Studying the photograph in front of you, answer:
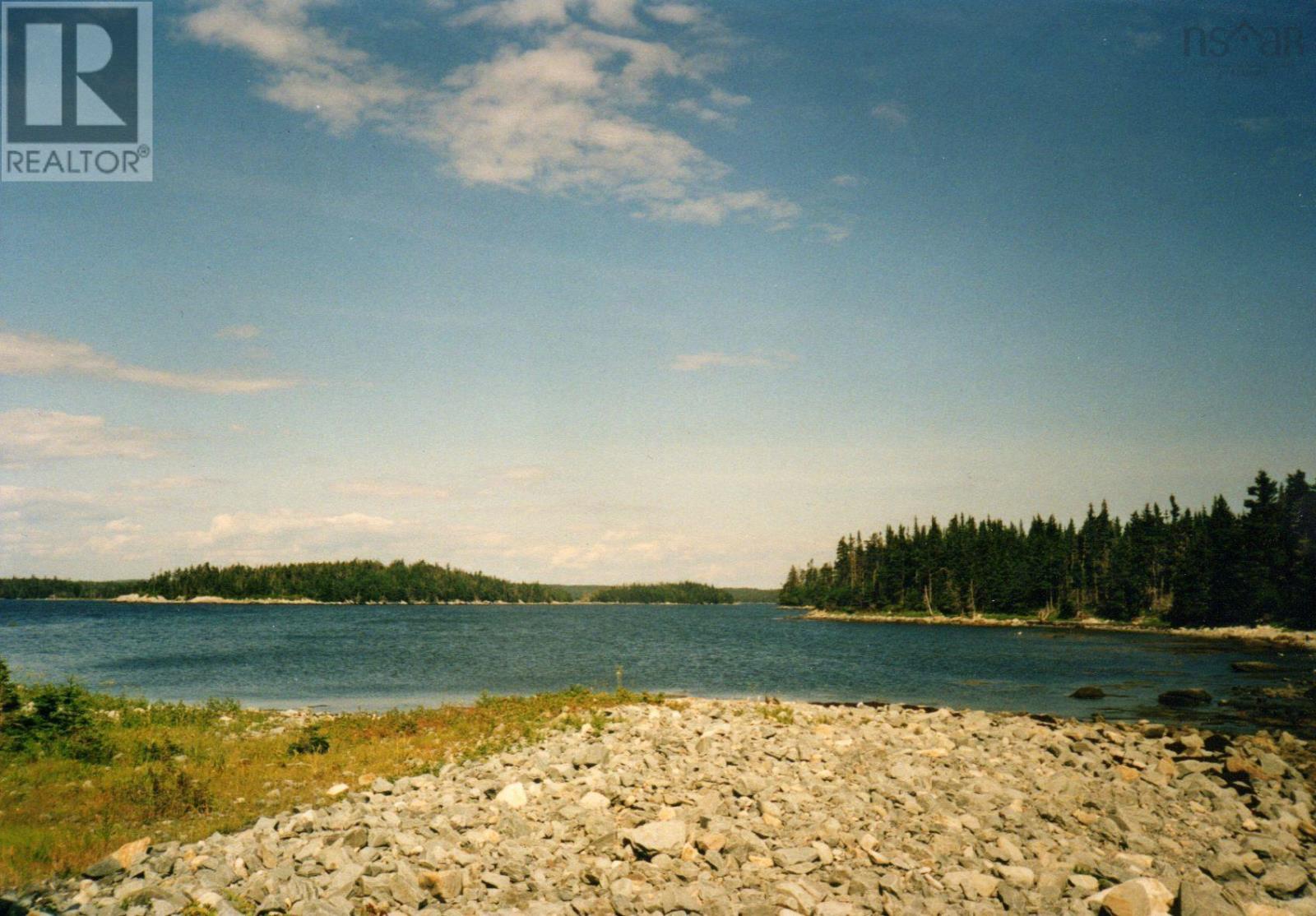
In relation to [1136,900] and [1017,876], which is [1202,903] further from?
[1017,876]

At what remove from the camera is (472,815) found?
13.1 meters

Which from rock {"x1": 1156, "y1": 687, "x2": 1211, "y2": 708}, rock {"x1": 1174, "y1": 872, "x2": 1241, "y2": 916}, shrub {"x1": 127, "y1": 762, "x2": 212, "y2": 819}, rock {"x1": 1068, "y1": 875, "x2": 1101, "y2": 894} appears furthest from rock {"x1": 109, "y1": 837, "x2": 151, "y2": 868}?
rock {"x1": 1156, "y1": 687, "x2": 1211, "y2": 708}

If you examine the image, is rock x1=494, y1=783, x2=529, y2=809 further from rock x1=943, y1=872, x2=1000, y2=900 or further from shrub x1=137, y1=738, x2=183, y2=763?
shrub x1=137, y1=738, x2=183, y2=763

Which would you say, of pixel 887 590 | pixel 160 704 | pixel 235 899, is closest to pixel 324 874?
pixel 235 899

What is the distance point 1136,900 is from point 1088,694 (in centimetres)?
3157

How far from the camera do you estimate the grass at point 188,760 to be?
13.1 meters

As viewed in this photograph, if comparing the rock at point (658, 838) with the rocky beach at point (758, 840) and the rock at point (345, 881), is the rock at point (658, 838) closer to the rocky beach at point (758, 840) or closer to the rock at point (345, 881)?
the rocky beach at point (758, 840)

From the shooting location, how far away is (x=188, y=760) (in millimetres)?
18219

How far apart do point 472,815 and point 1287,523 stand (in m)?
119

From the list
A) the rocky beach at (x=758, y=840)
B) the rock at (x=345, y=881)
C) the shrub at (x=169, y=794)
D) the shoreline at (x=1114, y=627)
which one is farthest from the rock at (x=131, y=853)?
the shoreline at (x=1114, y=627)

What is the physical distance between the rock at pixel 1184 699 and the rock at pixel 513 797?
107ft

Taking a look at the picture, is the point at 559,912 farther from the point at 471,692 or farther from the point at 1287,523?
the point at 1287,523

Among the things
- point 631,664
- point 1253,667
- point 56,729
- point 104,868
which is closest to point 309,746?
point 56,729

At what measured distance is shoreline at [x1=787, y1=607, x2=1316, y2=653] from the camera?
255ft
